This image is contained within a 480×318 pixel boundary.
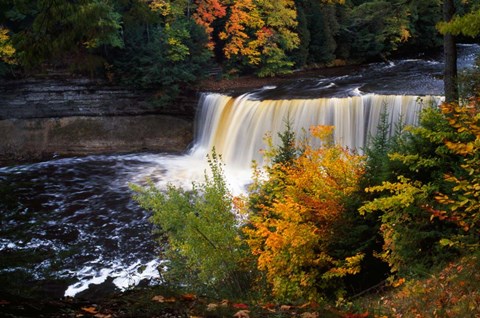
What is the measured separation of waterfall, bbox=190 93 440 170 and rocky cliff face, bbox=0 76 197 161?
1.49 m

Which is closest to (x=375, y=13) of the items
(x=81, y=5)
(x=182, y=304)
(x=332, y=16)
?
(x=81, y=5)

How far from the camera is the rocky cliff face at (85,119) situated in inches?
861

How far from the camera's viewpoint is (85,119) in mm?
22438

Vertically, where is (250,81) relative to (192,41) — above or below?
below

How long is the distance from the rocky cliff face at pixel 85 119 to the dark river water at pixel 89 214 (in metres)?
1.31

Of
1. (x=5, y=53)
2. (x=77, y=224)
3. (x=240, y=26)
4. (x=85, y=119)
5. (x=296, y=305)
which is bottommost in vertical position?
(x=77, y=224)

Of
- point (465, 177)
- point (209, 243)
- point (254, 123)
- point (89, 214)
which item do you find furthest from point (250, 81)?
point (465, 177)

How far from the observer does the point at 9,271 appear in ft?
37.5

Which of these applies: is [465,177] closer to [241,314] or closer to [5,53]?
[241,314]

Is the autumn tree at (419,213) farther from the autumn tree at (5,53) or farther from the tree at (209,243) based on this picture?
the autumn tree at (5,53)

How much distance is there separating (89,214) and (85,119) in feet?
29.1

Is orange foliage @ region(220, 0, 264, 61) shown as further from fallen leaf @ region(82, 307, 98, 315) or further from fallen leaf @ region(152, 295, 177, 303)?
fallen leaf @ region(82, 307, 98, 315)

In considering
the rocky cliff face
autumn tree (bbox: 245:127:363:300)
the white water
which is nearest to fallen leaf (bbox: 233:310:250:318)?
autumn tree (bbox: 245:127:363:300)

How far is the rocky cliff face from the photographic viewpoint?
2188 cm
